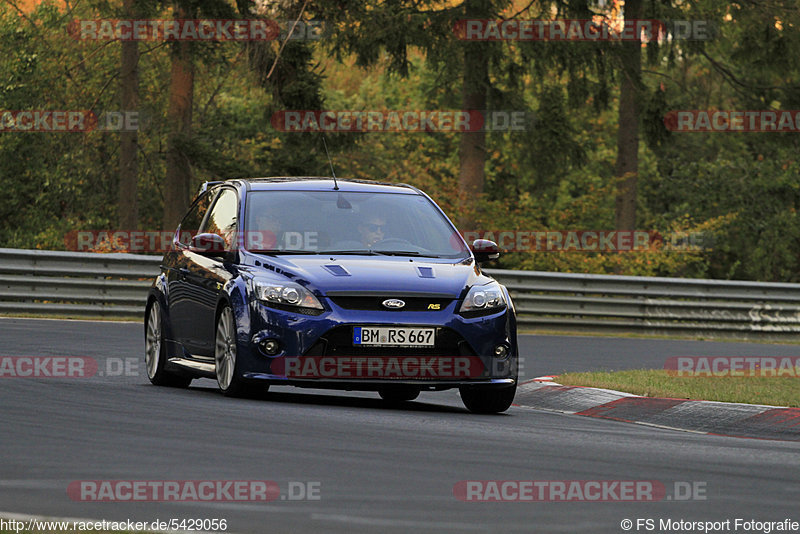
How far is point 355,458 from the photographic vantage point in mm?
7836

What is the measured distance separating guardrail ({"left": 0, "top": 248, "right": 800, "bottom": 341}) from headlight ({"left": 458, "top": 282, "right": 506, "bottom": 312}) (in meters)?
13.4

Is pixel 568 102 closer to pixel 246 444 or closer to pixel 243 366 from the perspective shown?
pixel 243 366

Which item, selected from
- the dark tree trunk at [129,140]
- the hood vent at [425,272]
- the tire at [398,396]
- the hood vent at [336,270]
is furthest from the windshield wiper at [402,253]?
the dark tree trunk at [129,140]

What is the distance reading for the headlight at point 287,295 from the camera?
35.2 feet

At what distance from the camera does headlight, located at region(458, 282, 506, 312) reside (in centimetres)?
1095

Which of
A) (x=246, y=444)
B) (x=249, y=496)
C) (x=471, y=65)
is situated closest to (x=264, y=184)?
(x=246, y=444)

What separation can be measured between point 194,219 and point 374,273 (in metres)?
3.03

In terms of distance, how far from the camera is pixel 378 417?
33.8 ft

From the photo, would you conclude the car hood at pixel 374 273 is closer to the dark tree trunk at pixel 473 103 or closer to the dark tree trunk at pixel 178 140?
the dark tree trunk at pixel 473 103

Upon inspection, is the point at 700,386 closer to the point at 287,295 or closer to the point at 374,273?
the point at 374,273

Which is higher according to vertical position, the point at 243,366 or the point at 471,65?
the point at 471,65

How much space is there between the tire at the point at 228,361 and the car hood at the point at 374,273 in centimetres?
51

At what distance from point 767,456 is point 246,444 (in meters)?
2.99

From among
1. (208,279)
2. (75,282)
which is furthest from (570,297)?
(208,279)
